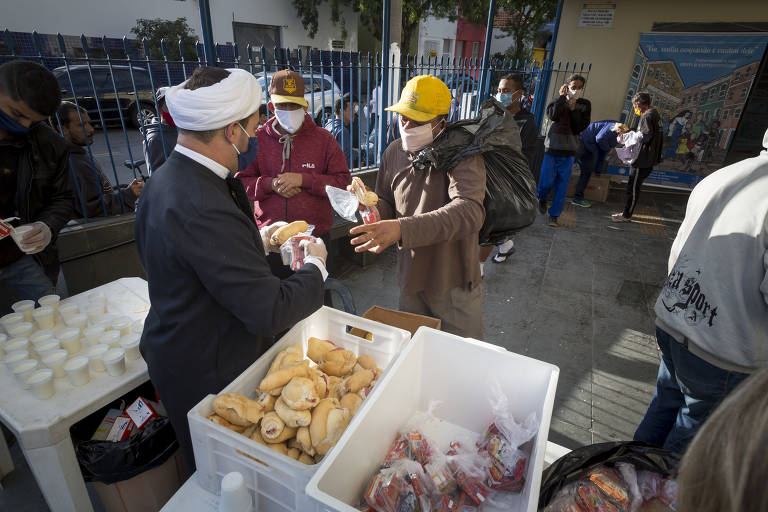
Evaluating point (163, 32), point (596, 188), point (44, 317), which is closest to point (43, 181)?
point (44, 317)

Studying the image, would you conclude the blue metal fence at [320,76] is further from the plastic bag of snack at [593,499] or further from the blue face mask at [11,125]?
the plastic bag of snack at [593,499]

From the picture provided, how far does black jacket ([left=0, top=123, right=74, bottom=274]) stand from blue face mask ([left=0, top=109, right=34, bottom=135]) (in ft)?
0.30

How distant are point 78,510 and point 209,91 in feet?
5.33

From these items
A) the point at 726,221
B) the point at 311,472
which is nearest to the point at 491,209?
the point at 726,221

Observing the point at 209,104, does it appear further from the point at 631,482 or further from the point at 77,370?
the point at 631,482

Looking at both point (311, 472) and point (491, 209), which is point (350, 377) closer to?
point (311, 472)

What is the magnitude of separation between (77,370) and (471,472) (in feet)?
4.93

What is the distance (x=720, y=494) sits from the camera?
22.1 inches

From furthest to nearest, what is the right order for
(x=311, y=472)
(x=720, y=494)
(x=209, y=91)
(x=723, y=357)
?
(x=723, y=357) → (x=209, y=91) → (x=311, y=472) → (x=720, y=494)

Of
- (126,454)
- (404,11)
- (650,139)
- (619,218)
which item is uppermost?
(404,11)

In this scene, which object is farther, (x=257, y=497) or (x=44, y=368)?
(x=44, y=368)

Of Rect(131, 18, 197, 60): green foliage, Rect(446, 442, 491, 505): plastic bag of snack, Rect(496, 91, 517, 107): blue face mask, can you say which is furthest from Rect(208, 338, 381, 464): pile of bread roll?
Rect(131, 18, 197, 60): green foliage

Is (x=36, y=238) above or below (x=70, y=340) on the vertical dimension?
above

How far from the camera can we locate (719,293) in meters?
1.56
